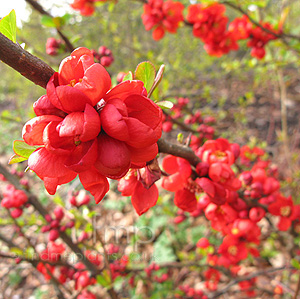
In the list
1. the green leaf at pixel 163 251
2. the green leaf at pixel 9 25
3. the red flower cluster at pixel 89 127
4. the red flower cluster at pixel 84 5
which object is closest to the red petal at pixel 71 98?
the red flower cluster at pixel 89 127

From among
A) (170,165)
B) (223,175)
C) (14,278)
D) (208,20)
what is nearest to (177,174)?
(170,165)

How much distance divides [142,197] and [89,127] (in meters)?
0.33

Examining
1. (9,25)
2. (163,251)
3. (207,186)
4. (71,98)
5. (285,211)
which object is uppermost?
(9,25)

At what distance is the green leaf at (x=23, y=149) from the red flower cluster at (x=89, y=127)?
0.18ft

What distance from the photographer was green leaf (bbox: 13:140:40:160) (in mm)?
604

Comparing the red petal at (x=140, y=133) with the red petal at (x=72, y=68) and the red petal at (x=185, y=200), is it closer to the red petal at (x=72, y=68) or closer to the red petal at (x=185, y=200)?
the red petal at (x=72, y=68)

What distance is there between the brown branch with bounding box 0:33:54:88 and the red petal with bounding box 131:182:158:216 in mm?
405

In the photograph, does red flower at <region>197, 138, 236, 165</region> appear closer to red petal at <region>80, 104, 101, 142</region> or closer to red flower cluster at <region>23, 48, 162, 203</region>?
red flower cluster at <region>23, 48, 162, 203</region>

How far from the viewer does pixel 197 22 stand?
193cm

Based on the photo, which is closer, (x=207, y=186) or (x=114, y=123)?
(x=114, y=123)

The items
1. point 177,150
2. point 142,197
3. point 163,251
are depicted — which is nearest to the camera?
point 142,197

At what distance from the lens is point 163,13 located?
1.95 metres

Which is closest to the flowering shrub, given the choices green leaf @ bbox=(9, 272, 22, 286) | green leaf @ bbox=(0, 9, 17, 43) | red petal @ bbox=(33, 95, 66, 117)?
red petal @ bbox=(33, 95, 66, 117)

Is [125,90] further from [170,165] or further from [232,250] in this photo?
[232,250]
